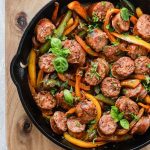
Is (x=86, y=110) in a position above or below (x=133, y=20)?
below

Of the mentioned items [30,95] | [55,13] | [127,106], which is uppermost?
[55,13]

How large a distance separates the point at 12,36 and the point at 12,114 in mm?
465

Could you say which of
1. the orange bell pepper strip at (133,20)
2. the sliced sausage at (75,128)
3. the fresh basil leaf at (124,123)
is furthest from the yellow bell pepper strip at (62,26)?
the fresh basil leaf at (124,123)

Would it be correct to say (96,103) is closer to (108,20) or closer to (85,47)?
(85,47)

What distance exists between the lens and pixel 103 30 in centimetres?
248

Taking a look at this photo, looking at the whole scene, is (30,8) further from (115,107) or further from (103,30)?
(115,107)

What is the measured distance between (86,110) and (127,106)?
0.21 m

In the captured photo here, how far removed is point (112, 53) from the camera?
8.02 feet

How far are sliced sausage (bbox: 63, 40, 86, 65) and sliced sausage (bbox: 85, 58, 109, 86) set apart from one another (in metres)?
0.06

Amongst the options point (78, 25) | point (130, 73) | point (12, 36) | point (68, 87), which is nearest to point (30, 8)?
point (12, 36)

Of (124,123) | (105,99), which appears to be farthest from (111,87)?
(124,123)

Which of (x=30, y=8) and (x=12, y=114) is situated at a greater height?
(x=30, y=8)

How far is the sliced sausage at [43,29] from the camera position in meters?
2.45

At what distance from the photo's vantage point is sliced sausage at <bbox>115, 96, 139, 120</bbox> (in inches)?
93.7
